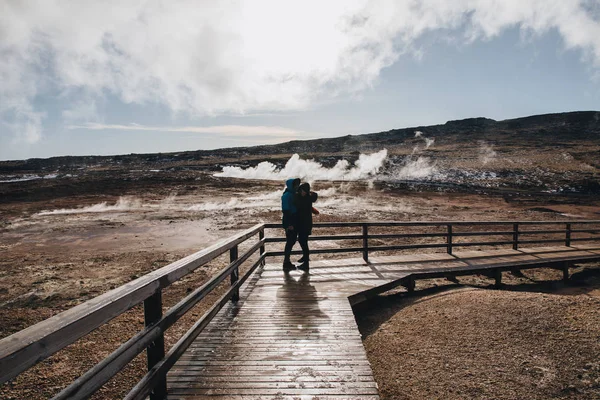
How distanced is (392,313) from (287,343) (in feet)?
11.9

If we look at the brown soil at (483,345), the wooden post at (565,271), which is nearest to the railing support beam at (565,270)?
the wooden post at (565,271)

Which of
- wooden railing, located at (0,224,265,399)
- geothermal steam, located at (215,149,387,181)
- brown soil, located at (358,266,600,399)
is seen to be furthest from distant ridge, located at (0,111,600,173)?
wooden railing, located at (0,224,265,399)

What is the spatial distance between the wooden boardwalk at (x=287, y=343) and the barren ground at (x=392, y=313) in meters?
0.92

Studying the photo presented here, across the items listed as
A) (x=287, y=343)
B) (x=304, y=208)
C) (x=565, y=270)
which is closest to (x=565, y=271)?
(x=565, y=270)

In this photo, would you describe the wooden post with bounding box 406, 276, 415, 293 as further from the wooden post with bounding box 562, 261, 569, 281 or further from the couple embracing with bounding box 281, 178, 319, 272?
the wooden post with bounding box 562, 261, 569, 281

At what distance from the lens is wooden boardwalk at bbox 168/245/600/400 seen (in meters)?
3.14

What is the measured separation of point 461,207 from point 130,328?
23.6 metres

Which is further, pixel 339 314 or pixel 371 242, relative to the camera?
pixel 371 242

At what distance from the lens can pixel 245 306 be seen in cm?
525

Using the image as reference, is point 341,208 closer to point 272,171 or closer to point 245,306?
point 245,306

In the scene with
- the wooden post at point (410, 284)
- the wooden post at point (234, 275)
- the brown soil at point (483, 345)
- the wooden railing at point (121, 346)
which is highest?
the wooden railing at point (121, 346)

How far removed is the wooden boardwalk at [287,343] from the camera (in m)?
3.14

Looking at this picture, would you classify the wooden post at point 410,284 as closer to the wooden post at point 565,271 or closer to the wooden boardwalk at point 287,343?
the wooden boardwalk at point 287,343

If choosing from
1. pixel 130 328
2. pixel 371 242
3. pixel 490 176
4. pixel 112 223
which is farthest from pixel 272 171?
pixel 130 328
